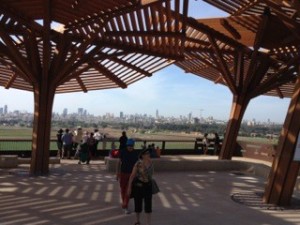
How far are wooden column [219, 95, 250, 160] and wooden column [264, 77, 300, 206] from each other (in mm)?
9036

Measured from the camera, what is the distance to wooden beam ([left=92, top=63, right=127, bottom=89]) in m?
18.6

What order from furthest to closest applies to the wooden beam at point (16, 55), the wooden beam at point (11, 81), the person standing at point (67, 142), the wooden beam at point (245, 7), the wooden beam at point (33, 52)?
the wooden beam at point (11, 81)
the person standing at point (67, 142)
the wooden beam at point (33, 52)
the wooden beam at point (245, 7)
the wooden beam at point (16, 55)

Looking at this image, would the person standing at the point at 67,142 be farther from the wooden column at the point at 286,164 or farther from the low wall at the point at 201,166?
the wooden column at the point at 286,164

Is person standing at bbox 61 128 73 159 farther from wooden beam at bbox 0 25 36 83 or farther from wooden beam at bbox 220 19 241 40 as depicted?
wooden beam at bbox 220 19 241 40

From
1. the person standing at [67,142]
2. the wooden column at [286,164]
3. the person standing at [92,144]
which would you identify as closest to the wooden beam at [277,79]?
the person standing at [92,144]

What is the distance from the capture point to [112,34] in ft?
44.0

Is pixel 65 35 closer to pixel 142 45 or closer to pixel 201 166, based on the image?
pixel 142 45

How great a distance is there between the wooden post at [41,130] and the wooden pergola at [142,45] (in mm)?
31

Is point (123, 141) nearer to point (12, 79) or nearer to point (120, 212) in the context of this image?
point (120, 212)

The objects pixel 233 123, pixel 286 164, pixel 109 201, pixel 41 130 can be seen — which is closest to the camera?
pixel 109 201

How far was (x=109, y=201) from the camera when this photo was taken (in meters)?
9.12

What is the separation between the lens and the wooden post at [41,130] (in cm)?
1283

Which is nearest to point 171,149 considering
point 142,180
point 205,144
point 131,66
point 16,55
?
point 205,144

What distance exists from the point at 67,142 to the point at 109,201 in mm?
8457
